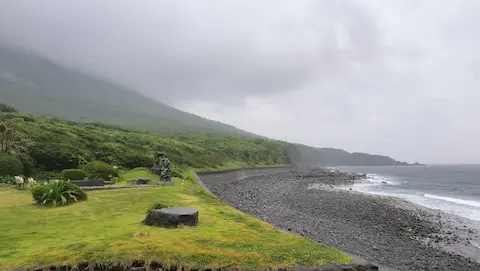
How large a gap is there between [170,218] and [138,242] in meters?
1.65

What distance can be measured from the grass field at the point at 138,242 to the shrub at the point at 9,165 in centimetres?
1225

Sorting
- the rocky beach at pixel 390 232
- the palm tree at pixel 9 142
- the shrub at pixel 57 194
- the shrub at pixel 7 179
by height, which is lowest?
the rocky beach at pixel 390 232

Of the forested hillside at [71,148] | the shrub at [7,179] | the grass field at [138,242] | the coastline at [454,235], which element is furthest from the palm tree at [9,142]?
the coastline at [454,235]

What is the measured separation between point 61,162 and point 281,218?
18944mm

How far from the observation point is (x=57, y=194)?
13.4 meters

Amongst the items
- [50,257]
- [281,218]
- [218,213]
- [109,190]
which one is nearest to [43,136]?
[109,190]

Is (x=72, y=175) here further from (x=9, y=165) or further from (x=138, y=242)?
(x=138, y=242)

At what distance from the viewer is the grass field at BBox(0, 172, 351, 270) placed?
22.2 feet

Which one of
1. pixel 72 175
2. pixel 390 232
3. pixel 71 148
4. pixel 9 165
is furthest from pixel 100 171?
pixel 390 232

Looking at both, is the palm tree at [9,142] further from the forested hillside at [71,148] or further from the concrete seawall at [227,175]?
the concrete seawall at [227,175]

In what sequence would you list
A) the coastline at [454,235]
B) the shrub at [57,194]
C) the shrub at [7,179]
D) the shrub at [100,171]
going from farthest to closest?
the shrub at [100,171] < the shrub at [7,179] < the coastline at [454,235] < the shrub at [57,194]

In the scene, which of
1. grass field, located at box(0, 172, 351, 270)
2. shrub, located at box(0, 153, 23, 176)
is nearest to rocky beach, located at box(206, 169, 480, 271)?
grass field, located at box(0, 172, 351, 270)

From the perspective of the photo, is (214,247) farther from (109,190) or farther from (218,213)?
(109,190)

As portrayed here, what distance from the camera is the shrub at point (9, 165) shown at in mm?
21859
